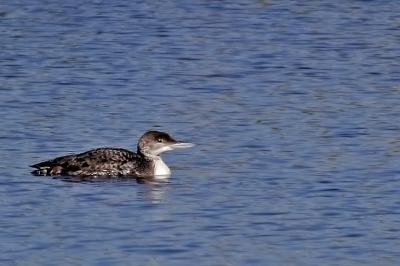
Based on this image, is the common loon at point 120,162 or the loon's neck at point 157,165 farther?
the loon's neck at point 157,165

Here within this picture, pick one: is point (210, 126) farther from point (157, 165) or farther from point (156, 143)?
point (157, 165)

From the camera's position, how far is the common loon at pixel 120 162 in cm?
2122

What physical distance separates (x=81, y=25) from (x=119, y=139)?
32.4 ft

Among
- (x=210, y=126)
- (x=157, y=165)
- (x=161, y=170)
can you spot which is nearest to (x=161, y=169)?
(x=161, y=170)

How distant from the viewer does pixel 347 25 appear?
1300 inches

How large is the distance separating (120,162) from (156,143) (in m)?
0.62

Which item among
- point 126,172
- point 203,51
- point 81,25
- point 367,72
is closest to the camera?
point 126,172

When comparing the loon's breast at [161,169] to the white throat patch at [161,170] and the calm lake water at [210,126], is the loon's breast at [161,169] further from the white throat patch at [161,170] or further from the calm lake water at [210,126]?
the calm lake water at [210,126]

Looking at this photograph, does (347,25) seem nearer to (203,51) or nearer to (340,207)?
(203,51)

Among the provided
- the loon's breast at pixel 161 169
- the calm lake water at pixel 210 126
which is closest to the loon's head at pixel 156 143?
the loon's breast at pixel 161 169

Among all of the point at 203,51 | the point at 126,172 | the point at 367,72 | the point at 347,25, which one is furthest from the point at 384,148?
the point at 347,25

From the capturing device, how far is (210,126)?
24.0 metres

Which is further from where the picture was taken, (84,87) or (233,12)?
(233,12)

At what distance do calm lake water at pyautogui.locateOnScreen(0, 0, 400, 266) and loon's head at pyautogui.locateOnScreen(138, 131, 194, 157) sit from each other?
0.40 metres
